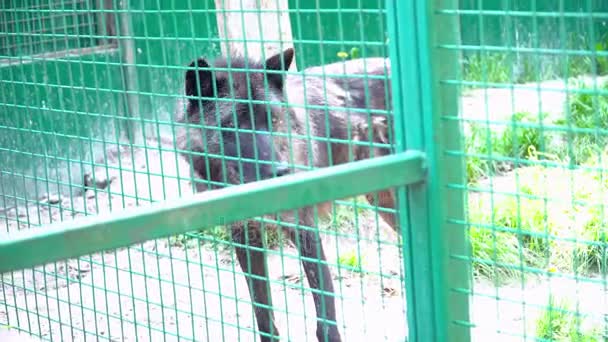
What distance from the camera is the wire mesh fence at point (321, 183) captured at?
216 centimetres

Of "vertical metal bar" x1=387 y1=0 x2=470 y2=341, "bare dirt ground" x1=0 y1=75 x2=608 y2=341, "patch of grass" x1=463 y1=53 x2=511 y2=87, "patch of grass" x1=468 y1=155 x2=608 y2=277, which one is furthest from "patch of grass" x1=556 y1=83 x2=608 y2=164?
"vertical metal bar" x1=387 y1=0 x2=470 y2=341

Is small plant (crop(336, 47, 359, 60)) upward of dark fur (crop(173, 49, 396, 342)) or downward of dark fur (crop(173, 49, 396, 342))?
upward

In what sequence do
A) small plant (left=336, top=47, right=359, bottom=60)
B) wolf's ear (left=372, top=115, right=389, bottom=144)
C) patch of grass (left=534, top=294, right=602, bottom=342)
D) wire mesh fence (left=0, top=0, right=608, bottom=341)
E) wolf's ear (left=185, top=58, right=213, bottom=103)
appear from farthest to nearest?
wolf's ear (left=372, top=115, right=389, bottom=144) < patch of grass (left=534, top=294, right=602, bottom=342) < wolf's ear (left=185, top=58, right=213, bottom=103) < small plant (left=336, top=47, right=359, bottom=60) < wire mesh fence (left=0, top=0, right=608, bottom=341)

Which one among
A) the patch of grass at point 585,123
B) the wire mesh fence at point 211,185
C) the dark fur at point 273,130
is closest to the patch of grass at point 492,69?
the patch of grass at point 585,123

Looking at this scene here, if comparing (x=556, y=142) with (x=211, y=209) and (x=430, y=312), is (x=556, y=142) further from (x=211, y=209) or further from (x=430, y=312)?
(x=211, y=209)

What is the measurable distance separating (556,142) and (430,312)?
4.83m

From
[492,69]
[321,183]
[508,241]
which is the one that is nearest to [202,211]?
[321,183]

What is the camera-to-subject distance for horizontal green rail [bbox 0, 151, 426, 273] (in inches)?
67.1

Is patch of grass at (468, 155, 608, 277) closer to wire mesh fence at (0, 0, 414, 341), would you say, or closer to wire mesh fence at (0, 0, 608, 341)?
wire mesh fence at (0, 0, 608, 341)

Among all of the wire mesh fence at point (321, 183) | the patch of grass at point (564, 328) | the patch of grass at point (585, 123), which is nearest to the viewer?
the wire mesh fence at point (321, 183)

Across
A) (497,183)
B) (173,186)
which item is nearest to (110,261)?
(173,186)

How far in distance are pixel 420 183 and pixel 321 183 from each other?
355 millimetres

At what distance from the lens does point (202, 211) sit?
1915 millimetres

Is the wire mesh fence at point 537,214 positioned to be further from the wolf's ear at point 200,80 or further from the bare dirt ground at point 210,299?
the wolf's ear at point 200,80
